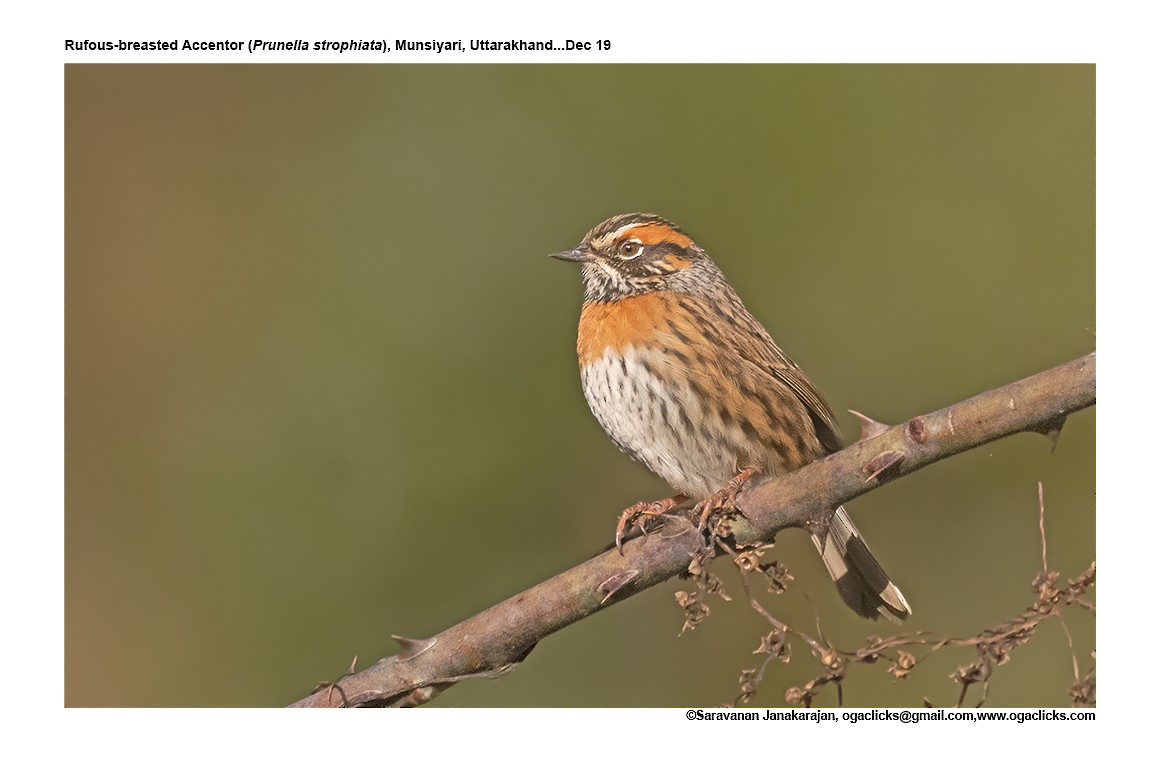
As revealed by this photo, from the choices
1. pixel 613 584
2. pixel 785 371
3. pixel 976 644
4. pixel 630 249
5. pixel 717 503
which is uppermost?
pixel 630 249

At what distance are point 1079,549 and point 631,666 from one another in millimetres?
2543

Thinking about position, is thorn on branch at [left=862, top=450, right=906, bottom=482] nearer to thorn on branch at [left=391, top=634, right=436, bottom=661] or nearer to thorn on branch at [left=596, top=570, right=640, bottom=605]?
thorn on branch at [left=596, top=570, right=640, bottom=605]

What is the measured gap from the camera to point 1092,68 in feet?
18.0

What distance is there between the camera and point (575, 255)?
18.5ft

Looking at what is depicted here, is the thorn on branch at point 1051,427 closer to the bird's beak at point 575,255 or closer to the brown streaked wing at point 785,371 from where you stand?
the brown streaked wing at point 785,371

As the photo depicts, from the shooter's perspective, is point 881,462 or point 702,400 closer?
point 881,462

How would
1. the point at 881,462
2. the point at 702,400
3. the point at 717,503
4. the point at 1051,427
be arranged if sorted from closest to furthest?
the point at 1051,427 < the point at 881,462 < the point at 717,503 < the point at 702,400

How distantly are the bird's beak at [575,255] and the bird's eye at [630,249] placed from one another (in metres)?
0.17

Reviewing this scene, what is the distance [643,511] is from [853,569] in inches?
40.7

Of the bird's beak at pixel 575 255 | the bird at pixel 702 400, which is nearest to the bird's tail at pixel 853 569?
the bird at pixel 702 400

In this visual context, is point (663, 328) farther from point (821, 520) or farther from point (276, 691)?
point (276, 691)

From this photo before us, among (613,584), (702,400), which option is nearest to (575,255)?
(702,400)

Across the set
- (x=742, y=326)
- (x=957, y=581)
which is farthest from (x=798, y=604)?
(x=742, y=326)

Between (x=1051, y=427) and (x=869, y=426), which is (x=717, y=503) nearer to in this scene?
(x=869, y=426)
